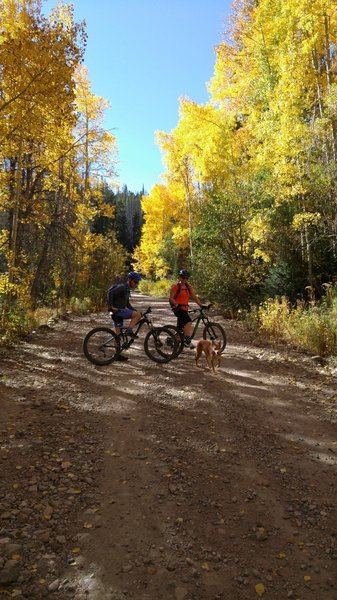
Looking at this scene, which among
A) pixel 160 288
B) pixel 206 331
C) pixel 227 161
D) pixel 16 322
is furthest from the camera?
pixel 160 288

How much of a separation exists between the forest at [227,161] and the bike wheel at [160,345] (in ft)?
10.7

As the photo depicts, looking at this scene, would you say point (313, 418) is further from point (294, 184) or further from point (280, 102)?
point (280, 102)

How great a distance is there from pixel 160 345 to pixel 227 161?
898 centimetres

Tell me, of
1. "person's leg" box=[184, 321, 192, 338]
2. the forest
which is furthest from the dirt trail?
the forest

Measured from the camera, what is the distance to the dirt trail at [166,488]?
2477 millimetres

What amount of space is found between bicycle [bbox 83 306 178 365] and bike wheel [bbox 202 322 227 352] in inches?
45.0

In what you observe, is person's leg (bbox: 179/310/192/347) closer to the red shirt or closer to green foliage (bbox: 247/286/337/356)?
the red shirt

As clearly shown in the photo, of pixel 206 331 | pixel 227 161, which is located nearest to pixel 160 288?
pixel 227 161

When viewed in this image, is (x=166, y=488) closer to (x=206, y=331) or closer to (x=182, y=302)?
(x=182, y=302)

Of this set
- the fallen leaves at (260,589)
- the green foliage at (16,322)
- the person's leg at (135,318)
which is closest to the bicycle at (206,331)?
the person's leg at (135,318)

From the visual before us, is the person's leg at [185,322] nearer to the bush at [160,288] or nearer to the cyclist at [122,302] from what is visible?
→ the cyclist at [122,302]

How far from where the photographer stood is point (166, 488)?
346cm

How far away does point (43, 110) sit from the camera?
696 cm

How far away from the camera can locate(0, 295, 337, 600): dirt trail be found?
248 centimetres
